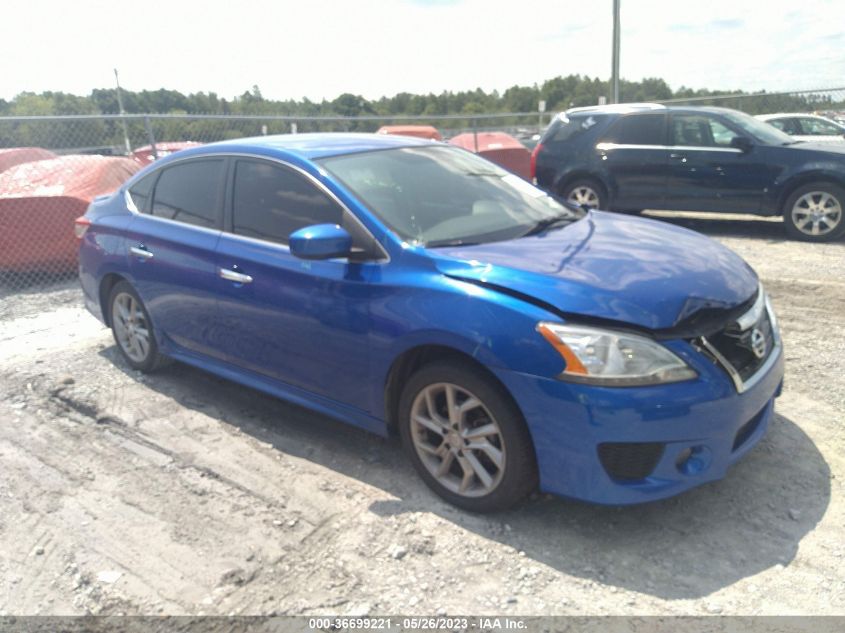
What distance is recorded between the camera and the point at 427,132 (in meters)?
16.8

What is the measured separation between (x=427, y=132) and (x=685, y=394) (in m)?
14.7

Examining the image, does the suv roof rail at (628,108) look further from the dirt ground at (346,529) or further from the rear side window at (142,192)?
the rear side window at (142,192)

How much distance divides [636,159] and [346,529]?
8.10m

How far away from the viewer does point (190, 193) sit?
15.5 feet

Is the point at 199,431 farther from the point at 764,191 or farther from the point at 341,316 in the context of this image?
the point at 764,191

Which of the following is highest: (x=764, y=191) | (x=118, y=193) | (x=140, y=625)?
(x=118, y=193)

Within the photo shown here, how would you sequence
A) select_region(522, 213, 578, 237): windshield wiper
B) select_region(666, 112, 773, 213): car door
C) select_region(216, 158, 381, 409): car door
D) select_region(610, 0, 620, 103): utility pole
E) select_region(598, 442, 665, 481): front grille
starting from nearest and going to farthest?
select_region(598, 442, 665, 481): front grille
select_region(216, 158, 381, 409): car door
select_region(522, 213, 578, 237): windshield wiper
select_region(666, 112, 773, 213): car door
select_region(610, 0, 620, 103): utility pole

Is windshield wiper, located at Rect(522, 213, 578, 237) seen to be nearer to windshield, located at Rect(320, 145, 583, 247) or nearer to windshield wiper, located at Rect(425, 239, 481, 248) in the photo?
windshield, located at Rect(320, 145, 583, 247)

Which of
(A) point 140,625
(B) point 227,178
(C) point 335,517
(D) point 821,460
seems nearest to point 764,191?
(D) point 821,460

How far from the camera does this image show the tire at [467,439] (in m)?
3.05

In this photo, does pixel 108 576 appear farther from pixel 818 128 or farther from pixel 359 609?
pixel 818 128

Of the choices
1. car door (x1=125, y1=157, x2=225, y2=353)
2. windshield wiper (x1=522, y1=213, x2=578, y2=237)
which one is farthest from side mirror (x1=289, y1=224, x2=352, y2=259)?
car door (x1=125, y1=157, x2=225, y2=353)

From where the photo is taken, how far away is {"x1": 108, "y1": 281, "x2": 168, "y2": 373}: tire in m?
5.15

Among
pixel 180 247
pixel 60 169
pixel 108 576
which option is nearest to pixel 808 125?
pixel 60 169
